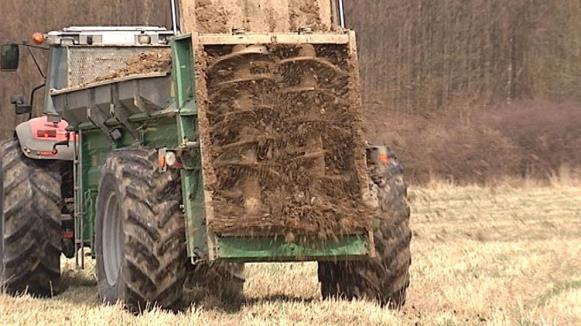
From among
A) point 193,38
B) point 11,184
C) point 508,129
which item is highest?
point 193,38

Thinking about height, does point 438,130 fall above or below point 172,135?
below

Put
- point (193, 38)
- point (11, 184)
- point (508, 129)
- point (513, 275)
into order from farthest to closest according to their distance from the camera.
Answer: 1. point (508, 129)
2. point (513, 275)
3. point (11, 184)
4. point (193, 38)

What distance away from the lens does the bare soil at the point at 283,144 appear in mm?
7473

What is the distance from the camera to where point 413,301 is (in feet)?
28.7

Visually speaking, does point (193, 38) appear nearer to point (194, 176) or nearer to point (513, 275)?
point (194, 176)

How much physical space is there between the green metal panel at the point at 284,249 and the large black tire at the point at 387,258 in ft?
A: 1.08

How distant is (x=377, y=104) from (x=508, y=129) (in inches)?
129

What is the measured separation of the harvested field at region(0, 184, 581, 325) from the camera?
24.3 feet

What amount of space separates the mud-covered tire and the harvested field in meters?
0.14

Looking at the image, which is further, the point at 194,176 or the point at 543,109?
the point at 543,109

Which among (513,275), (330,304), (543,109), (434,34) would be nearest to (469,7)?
(434,34)

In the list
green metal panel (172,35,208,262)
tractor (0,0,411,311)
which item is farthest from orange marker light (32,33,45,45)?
green metal panel (172,35,208,262)

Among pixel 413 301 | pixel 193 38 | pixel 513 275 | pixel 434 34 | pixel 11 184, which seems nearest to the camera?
pixel 193 38

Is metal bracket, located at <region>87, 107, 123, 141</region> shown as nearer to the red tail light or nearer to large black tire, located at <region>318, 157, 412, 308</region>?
the red tail light
